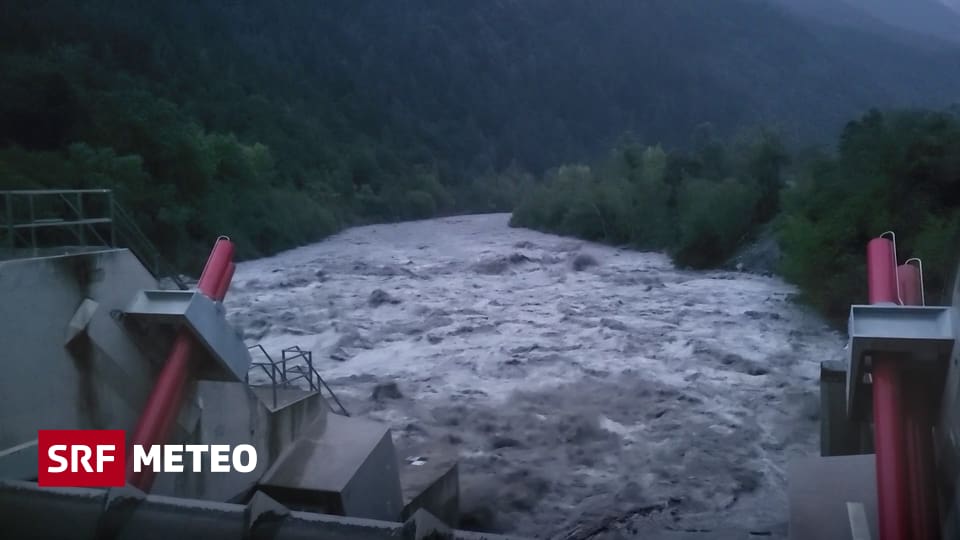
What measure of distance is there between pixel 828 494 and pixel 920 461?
1.04 m

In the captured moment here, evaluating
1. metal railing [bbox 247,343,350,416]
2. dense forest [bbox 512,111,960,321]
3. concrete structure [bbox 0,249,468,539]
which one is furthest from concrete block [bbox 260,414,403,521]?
dense forest [bbox 512,111,960,321]

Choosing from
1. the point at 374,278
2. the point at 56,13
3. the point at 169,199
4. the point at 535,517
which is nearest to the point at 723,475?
the point at 535,517

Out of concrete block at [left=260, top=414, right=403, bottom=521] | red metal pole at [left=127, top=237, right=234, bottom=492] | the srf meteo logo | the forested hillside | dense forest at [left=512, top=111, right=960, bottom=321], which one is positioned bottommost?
concrete block at [left=260, top=414, right=403, bottom=521]

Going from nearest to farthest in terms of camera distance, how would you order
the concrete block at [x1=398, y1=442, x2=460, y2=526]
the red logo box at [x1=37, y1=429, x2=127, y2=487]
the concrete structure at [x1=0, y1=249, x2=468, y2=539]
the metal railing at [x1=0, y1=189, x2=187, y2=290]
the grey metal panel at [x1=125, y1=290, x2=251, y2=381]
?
the concrete structure at [x1=0, y1=249, x2=468, y2=539]
the red logo box at [x1=37, y1=429, x2=127, y2=487]
the metal railing at [x1=0, y1=189, x2=187, y2=290]
the grey metal panel at [x1=125, y1=290, x2=251, y2=381]
the concrete block at [x1=398, y1=442, x2=460, y2=526]

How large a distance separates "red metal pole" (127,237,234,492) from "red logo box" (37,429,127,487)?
16 cm

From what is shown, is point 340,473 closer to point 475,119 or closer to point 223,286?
point 223,286

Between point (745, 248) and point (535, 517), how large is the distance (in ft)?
90.3

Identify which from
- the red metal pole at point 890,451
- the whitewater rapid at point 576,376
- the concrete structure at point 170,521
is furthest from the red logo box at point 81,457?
the whitewater rapid at point 576,376

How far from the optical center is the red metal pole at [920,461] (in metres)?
5.15

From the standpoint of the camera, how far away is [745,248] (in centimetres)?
3800

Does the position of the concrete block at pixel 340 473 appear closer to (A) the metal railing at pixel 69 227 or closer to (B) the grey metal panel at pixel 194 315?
(B) the grey metal panel at pixel 194 315

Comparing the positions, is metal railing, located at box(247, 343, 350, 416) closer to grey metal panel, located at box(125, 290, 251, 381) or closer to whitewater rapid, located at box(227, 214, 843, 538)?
grey metal panel, located at box(125, 290, 251, 381)

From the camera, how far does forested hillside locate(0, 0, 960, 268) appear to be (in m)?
33.4

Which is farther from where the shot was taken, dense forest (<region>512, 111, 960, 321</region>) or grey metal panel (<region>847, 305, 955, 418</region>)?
dense forest (<region>512, 111, 960, 321</region>)
